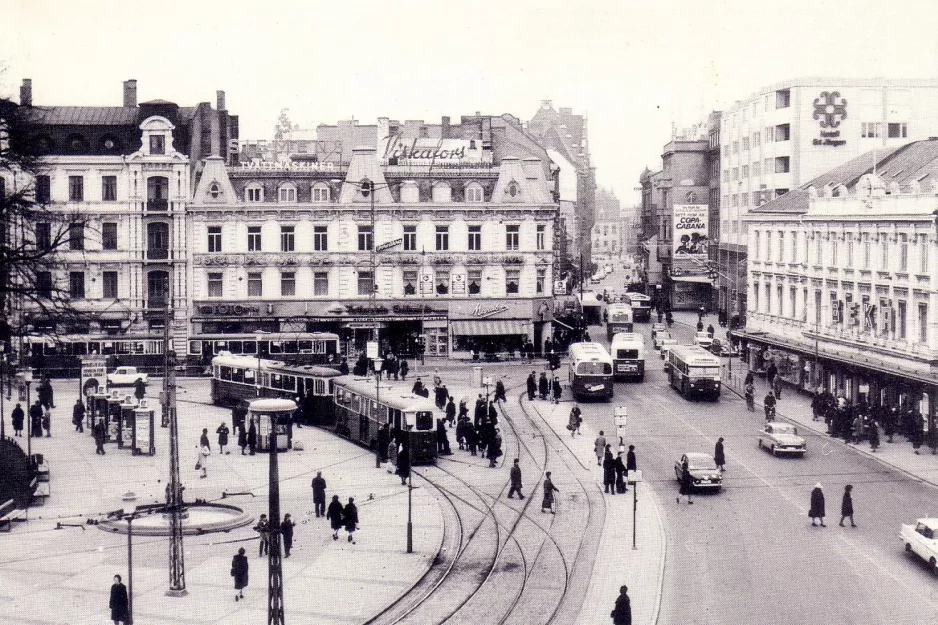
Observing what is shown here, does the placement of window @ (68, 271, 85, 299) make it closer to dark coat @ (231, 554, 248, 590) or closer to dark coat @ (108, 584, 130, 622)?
dark coat @ (231, 554, 248, 590)

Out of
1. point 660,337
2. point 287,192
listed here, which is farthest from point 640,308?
point 287,192

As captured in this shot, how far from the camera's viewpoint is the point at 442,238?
239 ft

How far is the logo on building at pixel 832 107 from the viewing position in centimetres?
8700

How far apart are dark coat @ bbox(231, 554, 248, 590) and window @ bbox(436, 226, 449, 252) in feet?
157

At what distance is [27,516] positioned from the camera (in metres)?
33.6

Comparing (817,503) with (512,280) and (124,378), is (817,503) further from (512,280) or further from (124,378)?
(512,280)

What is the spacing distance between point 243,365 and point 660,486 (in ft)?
76.0

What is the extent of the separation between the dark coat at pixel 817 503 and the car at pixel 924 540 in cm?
291

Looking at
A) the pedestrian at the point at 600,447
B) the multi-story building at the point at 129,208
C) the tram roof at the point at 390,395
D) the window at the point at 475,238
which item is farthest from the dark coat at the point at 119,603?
the window at the point at 475,238

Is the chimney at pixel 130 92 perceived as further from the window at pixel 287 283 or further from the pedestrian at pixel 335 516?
the pedestrian at pixel 335 516

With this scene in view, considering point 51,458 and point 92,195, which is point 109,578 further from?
point 92,195

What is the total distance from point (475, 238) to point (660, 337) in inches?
587

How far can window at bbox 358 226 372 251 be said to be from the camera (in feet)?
237

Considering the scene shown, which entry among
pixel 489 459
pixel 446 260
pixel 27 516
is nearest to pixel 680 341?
pixel 446 260
